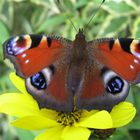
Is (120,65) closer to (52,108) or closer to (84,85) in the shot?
(84,85)

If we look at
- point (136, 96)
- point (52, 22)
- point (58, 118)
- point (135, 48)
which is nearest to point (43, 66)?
point (58, 118)

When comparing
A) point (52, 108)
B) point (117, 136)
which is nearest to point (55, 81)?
point (52, 108)

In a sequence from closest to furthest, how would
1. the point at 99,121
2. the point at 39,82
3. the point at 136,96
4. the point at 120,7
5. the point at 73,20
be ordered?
1. the point at 99,121
2. the point at 39,82
3. the point at 136,96
4. the point at 120,7
5. the point at 73,20

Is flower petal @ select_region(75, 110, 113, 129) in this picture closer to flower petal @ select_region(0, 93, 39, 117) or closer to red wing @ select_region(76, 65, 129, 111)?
red wing @ select_region(76, 65, 129, 111)

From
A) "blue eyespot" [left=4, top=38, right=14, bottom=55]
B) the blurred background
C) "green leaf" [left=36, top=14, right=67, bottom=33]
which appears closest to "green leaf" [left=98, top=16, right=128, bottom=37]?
the blurred background

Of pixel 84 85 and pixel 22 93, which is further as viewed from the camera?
pixel 22 93

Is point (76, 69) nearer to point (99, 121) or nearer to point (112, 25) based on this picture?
point (99, 121)
